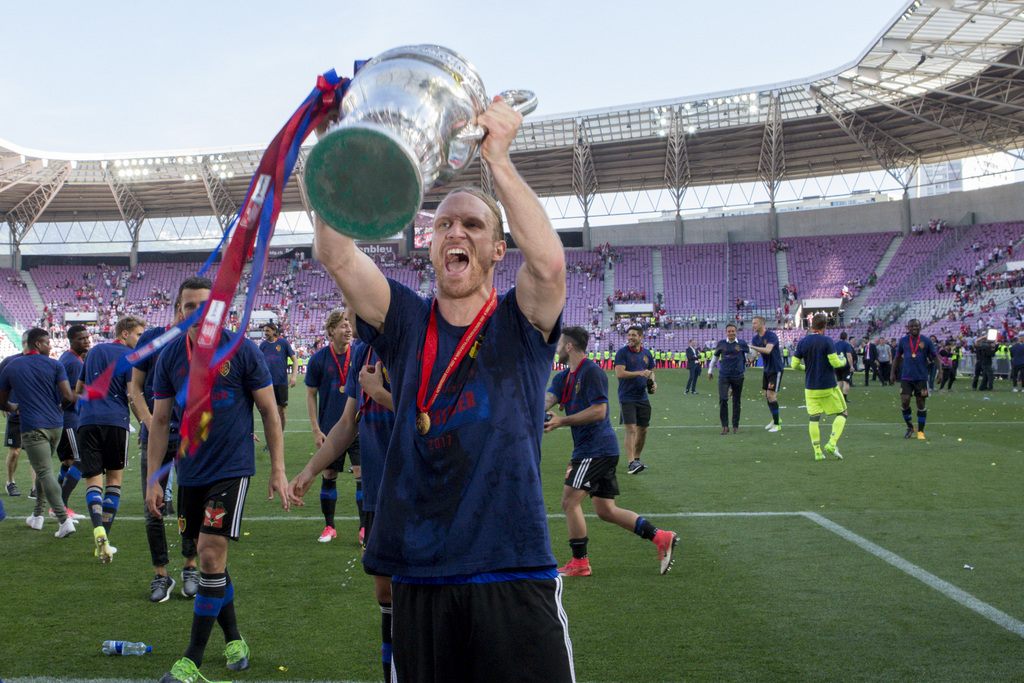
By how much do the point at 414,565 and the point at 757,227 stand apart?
54096 millimetres

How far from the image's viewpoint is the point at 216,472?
436cm

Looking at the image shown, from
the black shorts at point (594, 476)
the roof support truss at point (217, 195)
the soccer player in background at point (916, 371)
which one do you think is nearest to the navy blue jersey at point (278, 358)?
the black shorts at point (594, 476)

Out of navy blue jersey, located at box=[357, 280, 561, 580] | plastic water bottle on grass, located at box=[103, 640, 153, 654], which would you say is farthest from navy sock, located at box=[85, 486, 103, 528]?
navy blue jersey, located at box=[357, 280, 561, 580]

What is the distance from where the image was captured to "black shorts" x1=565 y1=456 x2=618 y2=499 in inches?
234

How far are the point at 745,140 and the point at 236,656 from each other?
46685mm

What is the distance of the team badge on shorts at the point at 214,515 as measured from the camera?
13.5ft

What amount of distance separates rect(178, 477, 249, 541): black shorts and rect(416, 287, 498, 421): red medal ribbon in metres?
2.48

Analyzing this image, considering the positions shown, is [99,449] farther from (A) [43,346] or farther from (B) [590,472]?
(B) [590,472]

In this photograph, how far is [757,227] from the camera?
173ft

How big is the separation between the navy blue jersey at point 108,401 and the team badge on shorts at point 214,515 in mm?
3292

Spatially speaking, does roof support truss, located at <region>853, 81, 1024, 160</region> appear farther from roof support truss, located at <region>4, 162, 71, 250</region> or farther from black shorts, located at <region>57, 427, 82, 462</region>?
roof support truss, located at <region>4, 162, 71, 250</region>

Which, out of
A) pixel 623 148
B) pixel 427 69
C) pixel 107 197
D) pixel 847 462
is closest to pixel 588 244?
pixel 623 148

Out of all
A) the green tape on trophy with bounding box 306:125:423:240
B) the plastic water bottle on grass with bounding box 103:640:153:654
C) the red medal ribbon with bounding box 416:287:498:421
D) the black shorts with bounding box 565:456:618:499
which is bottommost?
the plastic water bottle on grass with bounding box 103:640:153:654

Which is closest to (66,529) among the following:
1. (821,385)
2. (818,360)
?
(818,360)
